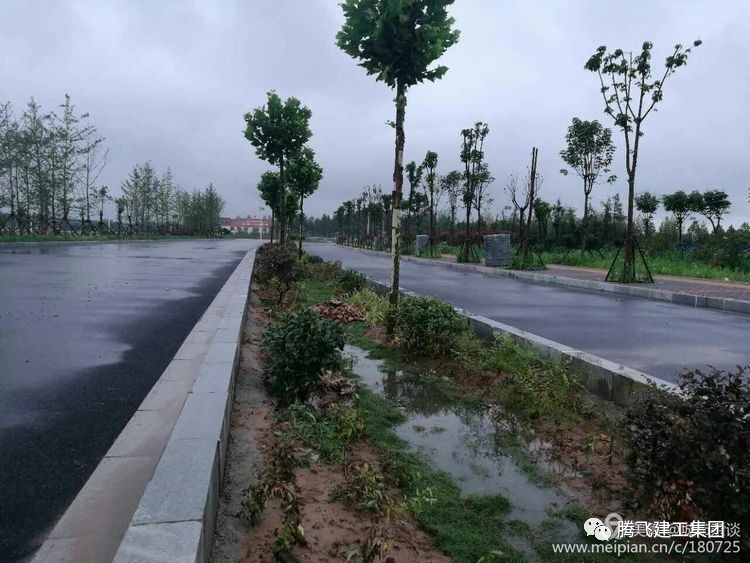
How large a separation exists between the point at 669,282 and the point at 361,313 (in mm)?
11783

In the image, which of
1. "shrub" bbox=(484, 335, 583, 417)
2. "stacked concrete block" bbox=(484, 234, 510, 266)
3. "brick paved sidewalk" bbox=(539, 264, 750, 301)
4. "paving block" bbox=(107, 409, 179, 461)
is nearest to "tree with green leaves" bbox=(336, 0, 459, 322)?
"shrub" bbox=(484, 335, 583, 417)

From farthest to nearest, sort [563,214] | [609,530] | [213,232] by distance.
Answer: [213,232]
[563,214]
[609,530]

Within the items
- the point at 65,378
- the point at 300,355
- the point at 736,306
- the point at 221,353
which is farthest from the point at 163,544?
the point at 736,306

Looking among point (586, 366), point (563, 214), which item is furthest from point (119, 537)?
point (563, 214)

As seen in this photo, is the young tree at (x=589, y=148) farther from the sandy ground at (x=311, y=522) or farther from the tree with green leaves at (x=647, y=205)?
the sandy ground at (x=311, y=522)

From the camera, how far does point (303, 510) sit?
296 cm

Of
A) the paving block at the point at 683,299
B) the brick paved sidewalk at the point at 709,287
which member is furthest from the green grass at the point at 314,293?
the brick paved sidewalk at the point at 709,287

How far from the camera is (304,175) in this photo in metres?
23.6

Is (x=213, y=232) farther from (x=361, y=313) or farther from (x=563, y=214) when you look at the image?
(x=361, y=313)

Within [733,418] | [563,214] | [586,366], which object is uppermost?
[563,214]

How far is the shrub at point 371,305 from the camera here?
28.2 ft

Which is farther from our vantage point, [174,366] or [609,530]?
[174,366]

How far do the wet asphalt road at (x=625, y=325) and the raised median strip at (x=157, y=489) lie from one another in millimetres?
4477

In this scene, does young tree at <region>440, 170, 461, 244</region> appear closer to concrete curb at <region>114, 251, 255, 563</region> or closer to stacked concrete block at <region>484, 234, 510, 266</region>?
stacked concrete block at <region>484, 234, 510, 266</region>
